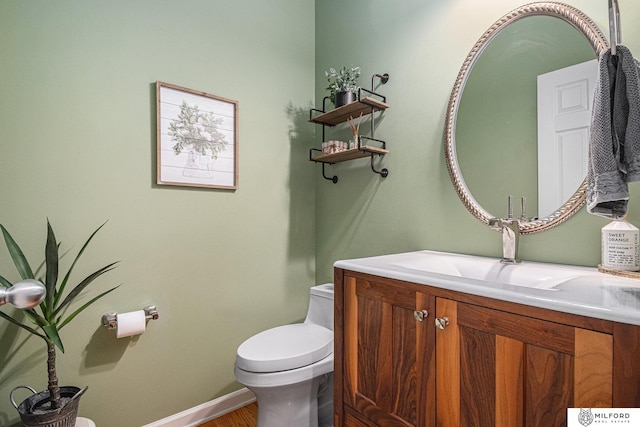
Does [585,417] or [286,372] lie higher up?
[585,417]

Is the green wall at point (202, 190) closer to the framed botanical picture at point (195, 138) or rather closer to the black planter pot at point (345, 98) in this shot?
the framed botanical picture at point (195, 138)

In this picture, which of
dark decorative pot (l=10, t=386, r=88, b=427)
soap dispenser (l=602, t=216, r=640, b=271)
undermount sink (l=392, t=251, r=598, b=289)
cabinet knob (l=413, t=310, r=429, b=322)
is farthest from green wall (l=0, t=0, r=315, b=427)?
soap dispenser (l=602, t=216, r=640, b=271)

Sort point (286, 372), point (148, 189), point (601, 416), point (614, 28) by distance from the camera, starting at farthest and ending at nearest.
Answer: point (148, 189)
point (286, 372)
point (614, 28)
point (601, 416)

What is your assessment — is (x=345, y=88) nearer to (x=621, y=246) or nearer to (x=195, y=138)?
(x=195, y=138)

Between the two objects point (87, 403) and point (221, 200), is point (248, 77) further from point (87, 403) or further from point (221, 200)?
point (87, 403)

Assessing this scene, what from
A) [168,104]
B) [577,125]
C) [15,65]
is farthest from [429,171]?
[15,65]

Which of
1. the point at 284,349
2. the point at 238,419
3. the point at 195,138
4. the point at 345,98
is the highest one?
the point at 345,98

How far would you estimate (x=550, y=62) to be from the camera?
1.20 m

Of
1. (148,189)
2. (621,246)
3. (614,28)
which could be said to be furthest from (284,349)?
(614,28)

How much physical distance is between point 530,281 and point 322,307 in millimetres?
1117

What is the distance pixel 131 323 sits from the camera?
1483 mm

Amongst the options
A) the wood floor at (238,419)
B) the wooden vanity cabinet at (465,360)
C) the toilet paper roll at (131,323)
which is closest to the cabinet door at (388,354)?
the wooden vanity cabinet at (465,360)

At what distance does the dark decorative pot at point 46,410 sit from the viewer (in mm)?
1142

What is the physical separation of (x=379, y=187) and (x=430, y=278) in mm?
939
